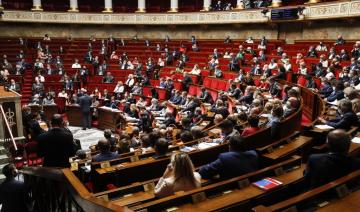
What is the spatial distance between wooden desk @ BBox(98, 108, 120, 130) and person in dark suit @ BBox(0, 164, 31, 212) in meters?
7.05

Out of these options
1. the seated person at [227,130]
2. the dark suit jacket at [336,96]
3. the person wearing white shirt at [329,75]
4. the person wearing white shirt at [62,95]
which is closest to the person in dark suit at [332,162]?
the seated person at [227,130]

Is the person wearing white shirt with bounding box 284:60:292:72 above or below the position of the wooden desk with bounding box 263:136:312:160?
above

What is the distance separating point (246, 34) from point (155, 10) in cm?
697

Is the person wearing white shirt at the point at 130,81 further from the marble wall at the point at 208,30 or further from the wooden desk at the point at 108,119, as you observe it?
the marble wall at the point at 208,30

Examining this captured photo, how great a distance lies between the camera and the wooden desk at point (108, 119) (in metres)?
11.3

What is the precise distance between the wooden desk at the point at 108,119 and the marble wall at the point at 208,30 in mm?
9672

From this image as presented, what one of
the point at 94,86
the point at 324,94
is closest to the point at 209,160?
the point at 324,94

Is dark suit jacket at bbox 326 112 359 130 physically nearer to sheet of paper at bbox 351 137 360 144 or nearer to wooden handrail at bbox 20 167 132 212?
sheet of paper at bbox 351 137 360 144

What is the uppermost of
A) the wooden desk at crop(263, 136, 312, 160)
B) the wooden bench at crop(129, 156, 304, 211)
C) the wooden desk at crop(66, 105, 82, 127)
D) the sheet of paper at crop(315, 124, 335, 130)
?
the sheet of paper at crop(315, 124, 335, 130)

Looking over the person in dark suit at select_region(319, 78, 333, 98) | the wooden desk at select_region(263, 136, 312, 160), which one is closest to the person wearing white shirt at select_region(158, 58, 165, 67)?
the person in dark suit at select_region(319, 78, 333, 98)

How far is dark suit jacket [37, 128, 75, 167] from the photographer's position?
12.8ft

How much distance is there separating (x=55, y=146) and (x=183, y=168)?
1729mm

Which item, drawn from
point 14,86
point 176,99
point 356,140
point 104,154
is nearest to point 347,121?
point 356,140

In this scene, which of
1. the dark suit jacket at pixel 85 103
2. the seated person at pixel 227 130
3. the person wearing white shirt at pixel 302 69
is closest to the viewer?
the seated person at pixel 227 130
